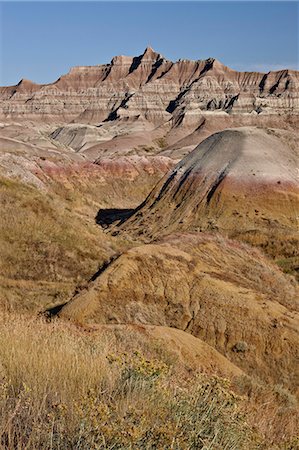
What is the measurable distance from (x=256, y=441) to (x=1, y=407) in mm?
2299

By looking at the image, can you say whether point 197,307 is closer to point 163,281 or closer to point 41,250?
point 163,281

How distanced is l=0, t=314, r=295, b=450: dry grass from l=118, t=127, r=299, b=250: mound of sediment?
33981 millimetres

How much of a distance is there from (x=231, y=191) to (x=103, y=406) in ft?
146

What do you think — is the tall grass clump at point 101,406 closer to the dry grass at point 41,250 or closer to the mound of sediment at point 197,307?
the mound of sediment at point 197,307

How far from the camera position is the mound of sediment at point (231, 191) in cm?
4444

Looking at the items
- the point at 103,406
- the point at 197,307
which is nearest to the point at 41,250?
the point at 197,307

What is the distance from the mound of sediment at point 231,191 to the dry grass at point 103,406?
3398cm

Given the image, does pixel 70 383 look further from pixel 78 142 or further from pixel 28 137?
pixel 78 142

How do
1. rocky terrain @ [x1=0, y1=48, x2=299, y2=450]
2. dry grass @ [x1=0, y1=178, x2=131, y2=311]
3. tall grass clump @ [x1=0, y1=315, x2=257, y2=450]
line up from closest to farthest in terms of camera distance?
tall grass clump @ [x1=0, y1=315, x2=257, y2=450]
rocky terrain @ [x1=0, y1=48, x2=299, y2=450]
dry grass @ [x1=0, y1=178, x2=131, y2=311]

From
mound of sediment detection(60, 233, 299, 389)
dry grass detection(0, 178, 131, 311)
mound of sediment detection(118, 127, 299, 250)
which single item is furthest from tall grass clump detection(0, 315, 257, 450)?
mound of sediment detection(118, 127, 299, 250)

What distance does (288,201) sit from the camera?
1820 inches

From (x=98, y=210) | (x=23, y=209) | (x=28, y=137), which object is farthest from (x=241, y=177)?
(x=28, y=137)

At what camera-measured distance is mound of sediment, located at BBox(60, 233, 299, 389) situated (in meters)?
16.2

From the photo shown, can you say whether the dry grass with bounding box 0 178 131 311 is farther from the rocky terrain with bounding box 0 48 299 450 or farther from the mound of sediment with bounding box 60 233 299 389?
the mound of sediment with bounding box 60 233 299 389
